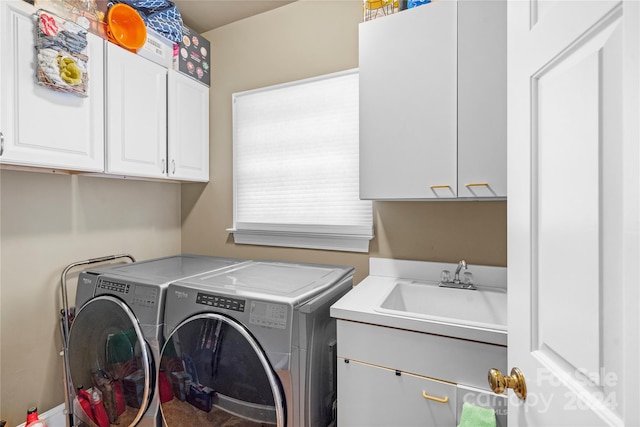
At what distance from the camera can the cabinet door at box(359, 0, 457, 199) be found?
55.9 inches

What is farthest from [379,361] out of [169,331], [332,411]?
[169,331]

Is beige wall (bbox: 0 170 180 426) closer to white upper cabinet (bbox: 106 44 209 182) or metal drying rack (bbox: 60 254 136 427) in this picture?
metal drying rack (bbox: 60 254 136 427)

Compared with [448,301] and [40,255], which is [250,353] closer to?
[448,301]

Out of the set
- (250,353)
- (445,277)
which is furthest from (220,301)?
(445,277)

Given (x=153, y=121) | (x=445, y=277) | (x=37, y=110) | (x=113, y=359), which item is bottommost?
(x=113, y=359)

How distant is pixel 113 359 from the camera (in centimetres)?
157

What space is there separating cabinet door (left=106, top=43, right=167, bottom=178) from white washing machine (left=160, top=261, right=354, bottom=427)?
86cm

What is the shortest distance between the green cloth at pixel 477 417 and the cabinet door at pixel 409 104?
0.83m

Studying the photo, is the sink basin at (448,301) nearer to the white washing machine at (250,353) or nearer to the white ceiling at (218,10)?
the white washing machine at (250,353)

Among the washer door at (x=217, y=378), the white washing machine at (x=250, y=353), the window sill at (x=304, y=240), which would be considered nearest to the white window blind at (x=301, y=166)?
the window sill at (x=304, y=240)

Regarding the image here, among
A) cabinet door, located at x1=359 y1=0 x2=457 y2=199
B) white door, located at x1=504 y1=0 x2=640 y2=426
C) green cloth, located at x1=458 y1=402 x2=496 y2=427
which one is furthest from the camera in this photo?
cabinet door, located at x1=359 y1=0 x2=457 y2=199

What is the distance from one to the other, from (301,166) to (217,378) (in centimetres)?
134

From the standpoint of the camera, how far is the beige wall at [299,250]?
1.74 metres

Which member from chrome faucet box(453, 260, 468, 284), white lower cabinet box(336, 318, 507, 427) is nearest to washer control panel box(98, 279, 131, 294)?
white lower cabinet box(336, 318, 507, 427)
